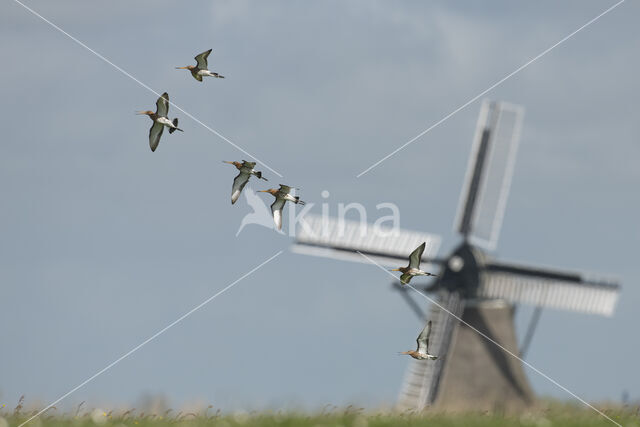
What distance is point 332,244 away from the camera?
3328 cm

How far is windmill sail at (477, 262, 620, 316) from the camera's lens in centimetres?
3198

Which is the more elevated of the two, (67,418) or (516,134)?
(516,134)

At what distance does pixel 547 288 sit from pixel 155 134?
1874cm

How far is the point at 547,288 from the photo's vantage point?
3294 centimetres

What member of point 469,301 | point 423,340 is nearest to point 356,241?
point 469,301

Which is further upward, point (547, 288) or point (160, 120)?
point (160, 120)

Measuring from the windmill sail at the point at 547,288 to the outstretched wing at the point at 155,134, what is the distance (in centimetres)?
1634

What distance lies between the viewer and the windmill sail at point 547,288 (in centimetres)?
3198

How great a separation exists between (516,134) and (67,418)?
22041mm

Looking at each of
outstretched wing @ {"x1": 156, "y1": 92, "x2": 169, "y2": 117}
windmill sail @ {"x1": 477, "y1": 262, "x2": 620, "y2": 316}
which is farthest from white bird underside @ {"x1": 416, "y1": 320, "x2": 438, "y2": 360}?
windmill sail @ {"x1": 477, "y1": 262, "x2": 620, "y2": 316}

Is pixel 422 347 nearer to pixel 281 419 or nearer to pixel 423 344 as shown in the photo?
pixel 423 344

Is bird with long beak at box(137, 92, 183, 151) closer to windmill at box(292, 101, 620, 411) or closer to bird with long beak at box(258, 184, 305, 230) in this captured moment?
bird with long beak at box(258, 184, 305, 230)

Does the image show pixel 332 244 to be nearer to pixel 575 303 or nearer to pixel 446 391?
pixel 446 391

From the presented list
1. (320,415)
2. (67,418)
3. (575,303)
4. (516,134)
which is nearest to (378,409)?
(320,415)
